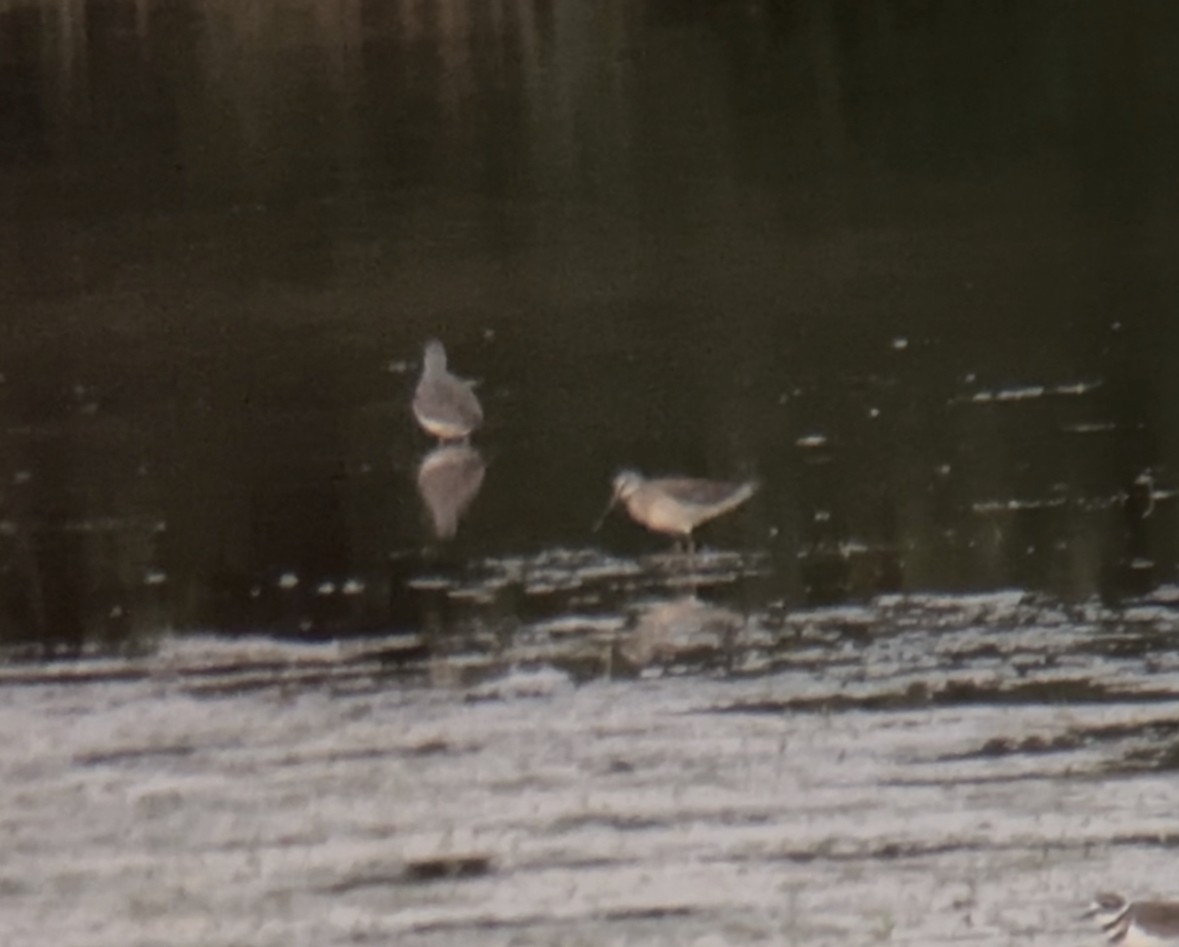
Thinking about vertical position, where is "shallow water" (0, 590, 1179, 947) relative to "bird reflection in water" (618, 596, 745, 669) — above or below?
below

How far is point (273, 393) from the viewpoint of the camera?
1584 centimetres

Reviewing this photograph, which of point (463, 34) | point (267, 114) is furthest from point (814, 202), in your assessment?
point (463, 34)

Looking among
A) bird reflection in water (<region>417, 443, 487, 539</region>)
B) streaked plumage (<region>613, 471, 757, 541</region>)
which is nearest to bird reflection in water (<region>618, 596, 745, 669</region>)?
streaked plumage (<region>613, 471, 757, 541</region>)

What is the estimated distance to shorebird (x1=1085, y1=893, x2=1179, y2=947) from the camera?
7.15 meters

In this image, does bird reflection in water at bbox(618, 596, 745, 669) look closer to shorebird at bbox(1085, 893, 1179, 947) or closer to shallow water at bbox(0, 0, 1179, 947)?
shallow water at bbox(0, 0, 1179, 947)

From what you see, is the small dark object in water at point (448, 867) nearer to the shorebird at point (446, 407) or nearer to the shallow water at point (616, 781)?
the shallow water at point (616, 781)

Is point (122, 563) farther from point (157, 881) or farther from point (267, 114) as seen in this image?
point (267, 114)

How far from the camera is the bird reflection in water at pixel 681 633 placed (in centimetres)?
1036

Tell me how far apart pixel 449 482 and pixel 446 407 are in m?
0.73

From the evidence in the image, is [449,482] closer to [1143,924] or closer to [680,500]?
[680,500]

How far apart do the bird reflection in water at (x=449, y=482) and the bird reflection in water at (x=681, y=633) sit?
5.46 ft

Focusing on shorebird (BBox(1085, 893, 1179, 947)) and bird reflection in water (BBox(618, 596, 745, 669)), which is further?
bird reflection in water (BBox(618, 596, 745, 669))

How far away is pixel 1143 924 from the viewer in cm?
718

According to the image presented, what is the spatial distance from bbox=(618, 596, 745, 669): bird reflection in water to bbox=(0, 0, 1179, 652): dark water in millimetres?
210
